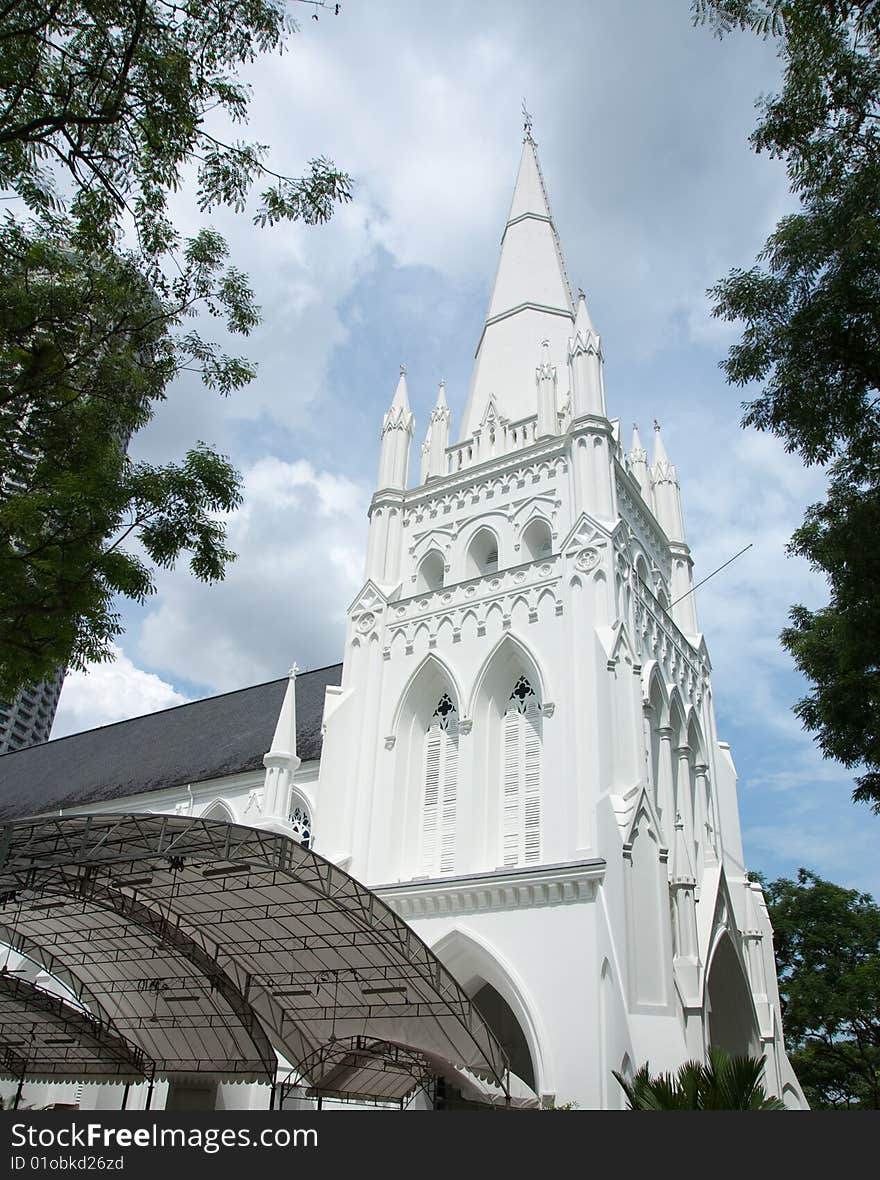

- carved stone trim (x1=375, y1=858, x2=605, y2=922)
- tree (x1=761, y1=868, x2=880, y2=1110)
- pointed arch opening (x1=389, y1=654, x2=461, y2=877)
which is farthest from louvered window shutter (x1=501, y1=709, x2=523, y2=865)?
tree (x1=761, y1=868, x2=880, y2=1110)

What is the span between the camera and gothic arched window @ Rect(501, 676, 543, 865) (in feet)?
63.0

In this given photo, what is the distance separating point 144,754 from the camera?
37156mm

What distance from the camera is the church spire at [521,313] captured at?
27672 mm

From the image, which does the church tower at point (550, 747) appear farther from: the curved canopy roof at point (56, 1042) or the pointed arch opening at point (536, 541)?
the curved canopy roof at point (56, 1042)

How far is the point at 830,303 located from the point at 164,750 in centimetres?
3095

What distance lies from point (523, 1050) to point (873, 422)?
605 inches

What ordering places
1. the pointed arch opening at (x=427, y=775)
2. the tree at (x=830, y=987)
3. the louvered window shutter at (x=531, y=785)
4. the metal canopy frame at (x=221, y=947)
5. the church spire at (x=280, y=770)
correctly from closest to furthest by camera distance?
the metal canopy frame at (x=221, y=947), the louvered window shutter at (x=531, y=785), the pointed arch opening at (x=427, y=775), the church spire at (x=280, y=770), the tree at (x=830, y=987)

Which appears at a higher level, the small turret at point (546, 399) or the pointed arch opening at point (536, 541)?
the small turret at point (546, 399)

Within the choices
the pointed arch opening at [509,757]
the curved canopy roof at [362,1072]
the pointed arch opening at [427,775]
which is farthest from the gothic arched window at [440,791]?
the curved canopy roof at [362,1072]

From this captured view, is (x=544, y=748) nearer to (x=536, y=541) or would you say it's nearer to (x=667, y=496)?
(x=536, y=541)

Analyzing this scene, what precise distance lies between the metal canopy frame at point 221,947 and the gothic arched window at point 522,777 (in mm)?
3846

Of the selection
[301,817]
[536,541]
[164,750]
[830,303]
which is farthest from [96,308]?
[164,750]

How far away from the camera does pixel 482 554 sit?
80.7ft

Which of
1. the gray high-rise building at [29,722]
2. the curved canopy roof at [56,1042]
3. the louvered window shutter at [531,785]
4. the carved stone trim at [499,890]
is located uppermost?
the gray high-rise building at [29,722]
